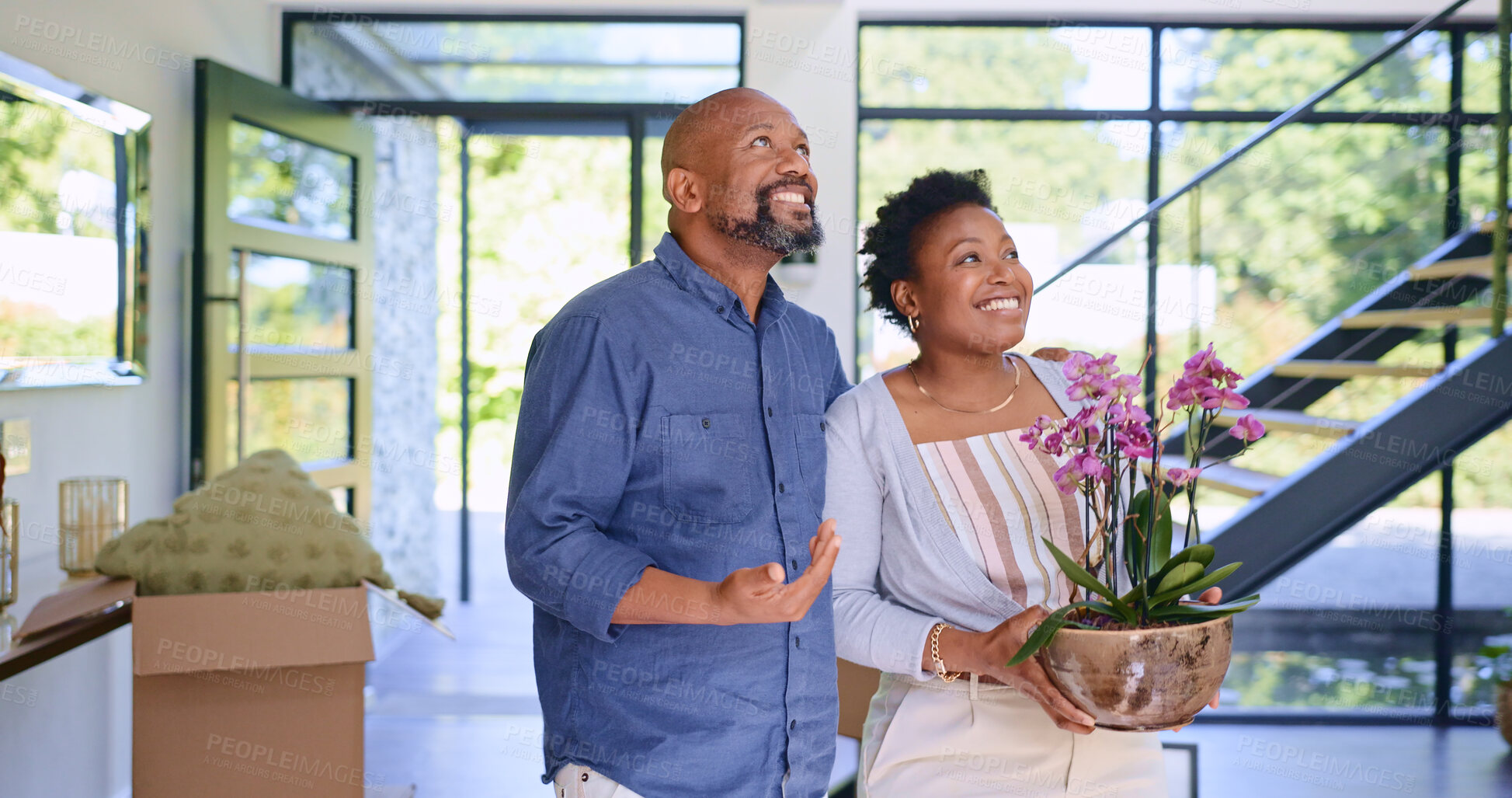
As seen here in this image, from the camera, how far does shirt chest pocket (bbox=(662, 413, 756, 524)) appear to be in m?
1.22

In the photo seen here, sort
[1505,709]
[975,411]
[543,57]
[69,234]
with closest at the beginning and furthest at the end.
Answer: [975,411] → [69,234] → [1505,709] → [543,57]

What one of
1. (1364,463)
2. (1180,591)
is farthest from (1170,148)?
(1180,591)

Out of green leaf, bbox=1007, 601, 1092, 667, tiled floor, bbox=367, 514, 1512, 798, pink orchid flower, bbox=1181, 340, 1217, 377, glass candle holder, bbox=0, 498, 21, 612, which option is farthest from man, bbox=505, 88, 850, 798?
tiled floor, bbox=367, 514, 1512, 798

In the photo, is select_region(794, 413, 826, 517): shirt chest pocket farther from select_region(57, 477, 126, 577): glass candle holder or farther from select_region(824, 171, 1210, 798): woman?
select_region(57, 477, 126, 577): glass candle holder

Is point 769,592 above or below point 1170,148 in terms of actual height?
below

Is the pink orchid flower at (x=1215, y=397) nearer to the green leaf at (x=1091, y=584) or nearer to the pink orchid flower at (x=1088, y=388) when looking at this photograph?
the pink orchid flower at (x=1088, y=388)

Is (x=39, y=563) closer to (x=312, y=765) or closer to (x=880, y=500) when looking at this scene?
(x=312, y=765)

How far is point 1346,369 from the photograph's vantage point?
3.11 meters

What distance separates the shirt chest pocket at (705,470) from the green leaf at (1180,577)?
476 millimetres

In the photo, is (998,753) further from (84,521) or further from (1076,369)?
(84,521)

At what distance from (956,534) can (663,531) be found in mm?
421

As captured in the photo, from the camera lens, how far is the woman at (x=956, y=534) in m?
1.35

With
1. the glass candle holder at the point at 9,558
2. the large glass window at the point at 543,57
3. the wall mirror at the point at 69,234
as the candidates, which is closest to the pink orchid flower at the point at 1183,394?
the glass candle holder at the point at 9,558

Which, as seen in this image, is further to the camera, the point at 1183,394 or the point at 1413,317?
the point at 1413,317
